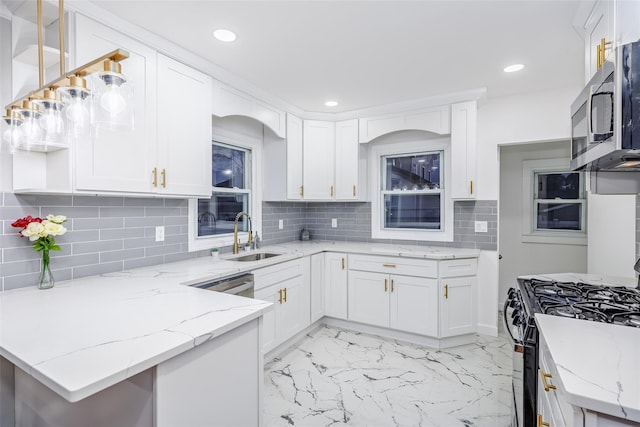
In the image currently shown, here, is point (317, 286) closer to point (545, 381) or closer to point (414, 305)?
point (414, 305)

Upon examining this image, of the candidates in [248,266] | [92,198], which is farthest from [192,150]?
[248,266]

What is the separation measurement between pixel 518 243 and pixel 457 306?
5.85ft

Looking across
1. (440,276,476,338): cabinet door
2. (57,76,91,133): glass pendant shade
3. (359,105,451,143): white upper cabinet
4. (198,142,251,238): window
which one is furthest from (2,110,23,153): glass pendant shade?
(440,276,476,338): cabinet door

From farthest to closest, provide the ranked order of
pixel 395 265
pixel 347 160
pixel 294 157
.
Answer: pixel 347 160
pixel 294 157
pixel 395 265

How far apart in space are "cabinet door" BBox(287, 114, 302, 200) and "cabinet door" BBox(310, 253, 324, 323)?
2.49 feet

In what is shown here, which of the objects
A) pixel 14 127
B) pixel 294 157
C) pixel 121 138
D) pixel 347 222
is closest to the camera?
pixel 14 127

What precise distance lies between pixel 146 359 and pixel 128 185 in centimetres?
135

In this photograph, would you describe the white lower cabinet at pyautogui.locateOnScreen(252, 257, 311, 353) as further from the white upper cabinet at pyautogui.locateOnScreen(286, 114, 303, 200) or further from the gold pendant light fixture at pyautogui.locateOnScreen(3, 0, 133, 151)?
the gold pendant light fixture at pyautogui.locateOnScreen(3, 0, 133, 151)

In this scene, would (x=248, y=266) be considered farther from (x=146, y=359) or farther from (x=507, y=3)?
(x=507, y=3)

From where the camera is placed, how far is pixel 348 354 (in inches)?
115

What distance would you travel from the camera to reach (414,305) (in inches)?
123

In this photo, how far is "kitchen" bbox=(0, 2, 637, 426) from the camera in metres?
1.81

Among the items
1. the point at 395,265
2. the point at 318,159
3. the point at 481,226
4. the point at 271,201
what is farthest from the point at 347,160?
the point at 481,226

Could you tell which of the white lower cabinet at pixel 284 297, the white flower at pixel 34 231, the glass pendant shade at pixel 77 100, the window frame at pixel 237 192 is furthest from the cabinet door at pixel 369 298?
the glass pendant shade at pixel 77 100
